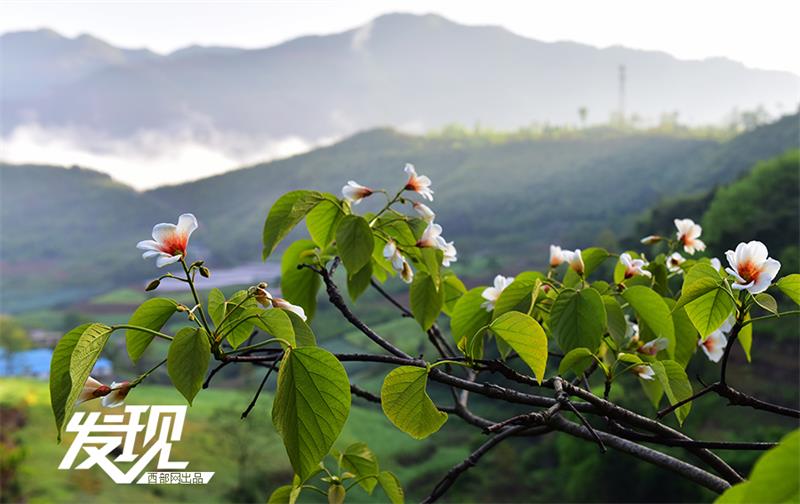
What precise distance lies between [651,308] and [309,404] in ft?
0.82

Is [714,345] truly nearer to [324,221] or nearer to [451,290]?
[451,290]

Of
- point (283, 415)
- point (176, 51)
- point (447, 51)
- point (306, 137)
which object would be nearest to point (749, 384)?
point (283, 415)

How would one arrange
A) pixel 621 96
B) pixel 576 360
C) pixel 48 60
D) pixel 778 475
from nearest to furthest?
1. pixel 778 475
2. pixel 576 360
3. pixel 621 96
4. pixel 48 60

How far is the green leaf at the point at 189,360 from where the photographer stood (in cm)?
29

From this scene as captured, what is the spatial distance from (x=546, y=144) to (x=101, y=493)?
5482mm

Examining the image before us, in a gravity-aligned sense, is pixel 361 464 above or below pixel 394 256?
below

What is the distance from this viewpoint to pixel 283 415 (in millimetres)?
281

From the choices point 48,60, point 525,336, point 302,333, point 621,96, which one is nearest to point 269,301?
point 302,333

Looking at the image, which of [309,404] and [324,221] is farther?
[324,221]

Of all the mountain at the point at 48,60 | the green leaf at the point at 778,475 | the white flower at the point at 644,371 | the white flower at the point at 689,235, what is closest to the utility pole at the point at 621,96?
the mountain at the point at 48,60

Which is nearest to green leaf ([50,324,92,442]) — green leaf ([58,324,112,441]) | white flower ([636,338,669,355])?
green leaf ([58,324,112,441])

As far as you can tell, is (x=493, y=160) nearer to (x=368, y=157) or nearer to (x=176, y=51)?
(x=368, y=157)

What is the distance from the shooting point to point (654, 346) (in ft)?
1.53

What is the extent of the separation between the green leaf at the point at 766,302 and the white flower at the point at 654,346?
0.10 meters
